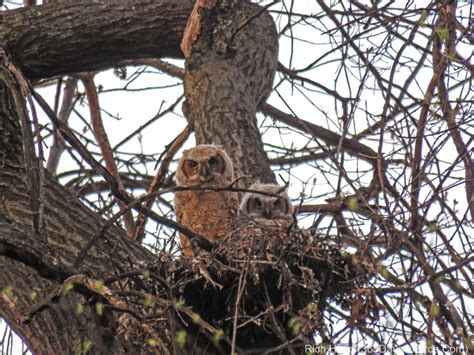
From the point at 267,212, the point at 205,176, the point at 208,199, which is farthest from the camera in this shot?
the point at 205,176

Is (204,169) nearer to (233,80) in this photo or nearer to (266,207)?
(266,207)

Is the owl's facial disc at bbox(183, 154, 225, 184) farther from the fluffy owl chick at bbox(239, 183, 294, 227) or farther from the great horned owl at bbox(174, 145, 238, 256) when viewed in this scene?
the fluffy owl chick at bbox(239, 183, 294, 227)

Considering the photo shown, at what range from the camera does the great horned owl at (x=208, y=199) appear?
528 cm

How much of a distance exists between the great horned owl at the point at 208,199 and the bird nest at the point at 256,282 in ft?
3.82

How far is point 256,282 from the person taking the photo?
3.79 meters

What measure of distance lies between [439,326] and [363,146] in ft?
7.34

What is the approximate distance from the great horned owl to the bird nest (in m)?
1.16

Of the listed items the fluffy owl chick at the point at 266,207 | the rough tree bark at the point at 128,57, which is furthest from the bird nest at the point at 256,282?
the fluffy owl chick at the point at 266,207

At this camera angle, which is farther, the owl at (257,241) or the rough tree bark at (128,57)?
the rough tree bark at (128,57)

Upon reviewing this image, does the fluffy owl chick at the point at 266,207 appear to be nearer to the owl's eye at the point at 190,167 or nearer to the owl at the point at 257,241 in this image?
the owl's eye at the point at 190,167

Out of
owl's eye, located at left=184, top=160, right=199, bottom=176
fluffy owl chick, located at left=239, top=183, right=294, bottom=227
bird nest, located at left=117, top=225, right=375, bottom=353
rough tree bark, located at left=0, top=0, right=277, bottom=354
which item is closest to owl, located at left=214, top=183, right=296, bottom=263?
bird nest, located at left=117, top=225, right=375, bottom=353

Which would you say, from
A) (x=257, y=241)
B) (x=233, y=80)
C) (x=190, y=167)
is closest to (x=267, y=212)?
(x=190, y=167)

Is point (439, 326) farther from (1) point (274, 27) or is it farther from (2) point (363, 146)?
(1) point (274, 27)

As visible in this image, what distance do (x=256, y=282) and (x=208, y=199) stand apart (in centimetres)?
163
